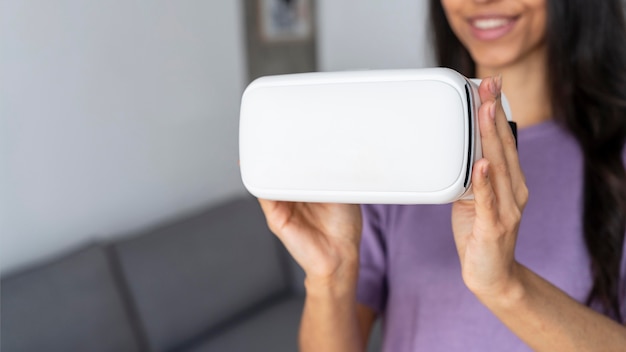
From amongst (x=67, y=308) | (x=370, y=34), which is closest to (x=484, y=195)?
(x=67, y=308)

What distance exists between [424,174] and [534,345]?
0.28 metres

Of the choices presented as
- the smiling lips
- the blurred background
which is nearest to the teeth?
the smiling lips

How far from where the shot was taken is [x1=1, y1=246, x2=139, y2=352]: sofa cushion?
59.1 inches

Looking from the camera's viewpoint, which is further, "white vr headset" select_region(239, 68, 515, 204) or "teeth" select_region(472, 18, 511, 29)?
"teeth" select_region(472, 18, 511, 29)

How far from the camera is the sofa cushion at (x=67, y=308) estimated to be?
1.50 metres

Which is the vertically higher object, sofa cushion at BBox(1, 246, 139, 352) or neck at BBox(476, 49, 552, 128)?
neck at BBox(476, 49, 552, 128)

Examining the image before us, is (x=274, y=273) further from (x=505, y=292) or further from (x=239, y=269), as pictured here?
(x=505, y=292)

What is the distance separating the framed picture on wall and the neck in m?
1.60

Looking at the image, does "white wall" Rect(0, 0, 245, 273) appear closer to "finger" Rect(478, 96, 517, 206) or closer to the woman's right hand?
the woman's right hand

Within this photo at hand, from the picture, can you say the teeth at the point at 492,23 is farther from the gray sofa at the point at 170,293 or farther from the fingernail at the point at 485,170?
the gray sofa at the point at 170,293

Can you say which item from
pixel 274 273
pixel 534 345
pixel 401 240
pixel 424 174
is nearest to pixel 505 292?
pixel 534 345

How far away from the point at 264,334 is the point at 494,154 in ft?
5.09

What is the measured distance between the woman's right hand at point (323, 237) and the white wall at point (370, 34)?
188 cm

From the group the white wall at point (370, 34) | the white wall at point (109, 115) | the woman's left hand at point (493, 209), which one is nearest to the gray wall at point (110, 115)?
the white wall at point (109, 115)
